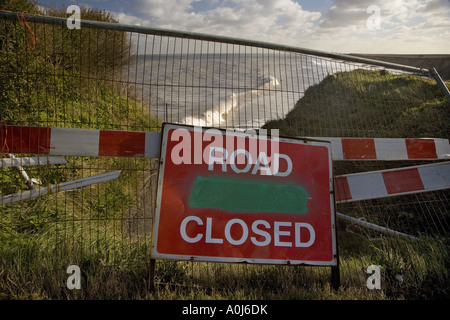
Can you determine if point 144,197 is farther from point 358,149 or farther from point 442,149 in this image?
point 442,149

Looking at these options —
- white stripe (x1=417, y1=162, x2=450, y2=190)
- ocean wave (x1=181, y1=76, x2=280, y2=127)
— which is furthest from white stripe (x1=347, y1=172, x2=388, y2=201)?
ocean wave (x1=181, y1=76, x2=280, y2=127)

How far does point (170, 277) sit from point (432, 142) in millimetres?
3757

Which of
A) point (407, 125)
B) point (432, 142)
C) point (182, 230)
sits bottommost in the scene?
point (182, 230)

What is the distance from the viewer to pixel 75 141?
10.2ft

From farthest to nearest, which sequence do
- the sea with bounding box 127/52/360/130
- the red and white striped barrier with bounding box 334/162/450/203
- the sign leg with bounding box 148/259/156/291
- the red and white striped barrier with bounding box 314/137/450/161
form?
the sea with bounding box 127/52/360/130 → the red and white striped barrier with bounding box 334/162/450/203 → the red and white striped barrier with bounding box 314/137/450/161 → the sign leg with bounding box 148/259/156/291

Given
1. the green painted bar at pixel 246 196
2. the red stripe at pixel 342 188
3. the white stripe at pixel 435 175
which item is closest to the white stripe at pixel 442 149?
the white stripe at pixel 435 175

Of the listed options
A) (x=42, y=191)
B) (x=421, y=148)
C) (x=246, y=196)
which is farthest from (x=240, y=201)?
(x=421, y=148)

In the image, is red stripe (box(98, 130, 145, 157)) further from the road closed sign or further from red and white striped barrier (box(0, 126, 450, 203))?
the road closed sign

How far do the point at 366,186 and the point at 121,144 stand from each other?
3.03 meters

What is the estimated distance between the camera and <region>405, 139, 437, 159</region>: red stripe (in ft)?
13.7
